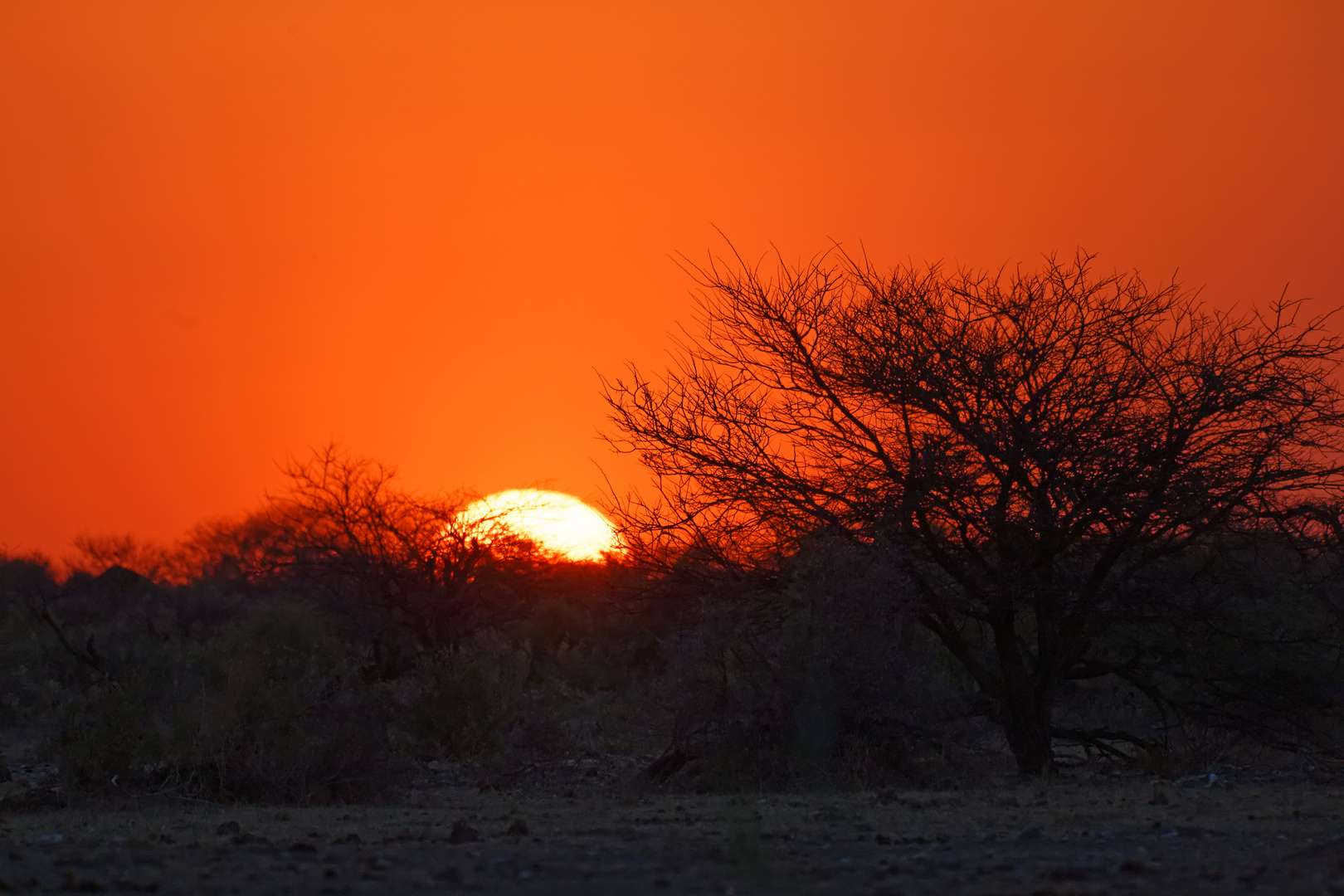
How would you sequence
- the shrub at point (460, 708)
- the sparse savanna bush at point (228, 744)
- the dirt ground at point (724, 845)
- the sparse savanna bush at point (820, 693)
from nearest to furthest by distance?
the dirt ground at point (724, 845) < the sparse savanna bush at point (228, 744) < the sparse savanna bush at point (820, 693) < the shrub at point (460, 708)

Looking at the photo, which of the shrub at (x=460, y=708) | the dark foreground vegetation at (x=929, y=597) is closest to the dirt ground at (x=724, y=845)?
the dark foreground vegetation at (x=929, y=597)

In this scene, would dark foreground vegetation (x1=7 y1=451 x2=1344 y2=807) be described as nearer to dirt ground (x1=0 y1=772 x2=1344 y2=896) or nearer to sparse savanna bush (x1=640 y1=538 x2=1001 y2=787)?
sparse savanna bush (x1=640 y1=538 x2=1001 y2=787)

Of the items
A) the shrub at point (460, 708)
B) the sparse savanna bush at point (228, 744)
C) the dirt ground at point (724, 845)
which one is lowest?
the dirt ground at point (724, 845)

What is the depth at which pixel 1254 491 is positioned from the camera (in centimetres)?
1147

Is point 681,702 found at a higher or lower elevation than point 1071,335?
lower

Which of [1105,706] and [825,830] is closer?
[825,830]

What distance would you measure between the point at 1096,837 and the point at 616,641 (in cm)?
2385

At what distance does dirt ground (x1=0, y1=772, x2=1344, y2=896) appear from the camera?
18.4ft

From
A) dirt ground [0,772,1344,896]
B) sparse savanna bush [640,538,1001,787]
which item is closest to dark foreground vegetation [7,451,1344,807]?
sparse savanna bush [640,538,1001,787]

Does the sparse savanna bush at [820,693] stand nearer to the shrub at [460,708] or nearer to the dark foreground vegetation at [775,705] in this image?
the dark foreground vegetation at [775,705]

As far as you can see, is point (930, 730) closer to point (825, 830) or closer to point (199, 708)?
point (825, 830)

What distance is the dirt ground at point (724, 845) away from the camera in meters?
5.61

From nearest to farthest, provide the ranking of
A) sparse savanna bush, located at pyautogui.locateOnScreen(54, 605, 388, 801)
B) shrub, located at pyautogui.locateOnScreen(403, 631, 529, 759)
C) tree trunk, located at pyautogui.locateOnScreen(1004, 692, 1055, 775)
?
1. sparse savanna bush, located at pyautogui.locateOnScreen(54, 605, 388, 801)
2. tree trunk, located at pyautogui.locateOnScreen(1004, 692, 1055, 775)
3. shrub, located at pyautogui.locateOnScreen(403, 631, 529, 759)

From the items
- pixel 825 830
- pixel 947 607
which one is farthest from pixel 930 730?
pixel 825 830
